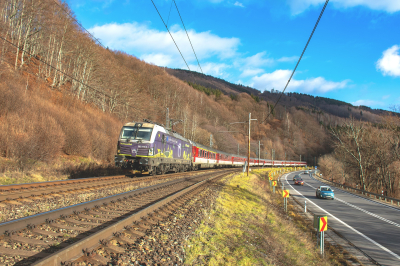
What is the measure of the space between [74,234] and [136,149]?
1147cm

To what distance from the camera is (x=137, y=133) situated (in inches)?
654

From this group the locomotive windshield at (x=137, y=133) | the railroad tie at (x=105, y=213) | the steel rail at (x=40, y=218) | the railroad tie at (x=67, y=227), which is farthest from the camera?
the locomotive windshield at (x=137, y=133)

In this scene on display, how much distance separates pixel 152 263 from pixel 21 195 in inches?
270

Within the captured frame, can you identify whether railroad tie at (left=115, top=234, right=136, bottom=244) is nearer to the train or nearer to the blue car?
the train

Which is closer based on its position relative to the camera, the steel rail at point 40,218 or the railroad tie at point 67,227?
the steel rail at point 40,218

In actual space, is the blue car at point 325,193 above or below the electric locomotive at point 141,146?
below

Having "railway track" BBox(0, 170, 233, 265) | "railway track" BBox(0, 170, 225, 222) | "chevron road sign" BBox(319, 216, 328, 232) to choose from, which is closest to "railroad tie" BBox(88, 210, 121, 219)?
"railway track" BBox(0, 170, 233, 265)

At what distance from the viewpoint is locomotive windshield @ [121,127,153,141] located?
16469mm

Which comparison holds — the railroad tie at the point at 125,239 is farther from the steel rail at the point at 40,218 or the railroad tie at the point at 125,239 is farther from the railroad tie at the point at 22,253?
the steel rail at the point at 40,218

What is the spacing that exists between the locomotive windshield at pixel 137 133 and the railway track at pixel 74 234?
9.16 metres

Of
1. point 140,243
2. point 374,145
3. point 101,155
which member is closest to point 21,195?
point 140,243

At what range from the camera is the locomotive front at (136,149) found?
1581 centimetres

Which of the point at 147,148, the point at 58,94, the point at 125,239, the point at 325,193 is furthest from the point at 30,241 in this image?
the point at 325,193

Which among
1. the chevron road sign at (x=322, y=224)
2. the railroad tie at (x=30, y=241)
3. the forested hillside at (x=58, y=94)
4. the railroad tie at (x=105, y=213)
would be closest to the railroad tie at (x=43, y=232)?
the railroad tie at (x=30, y=241)
